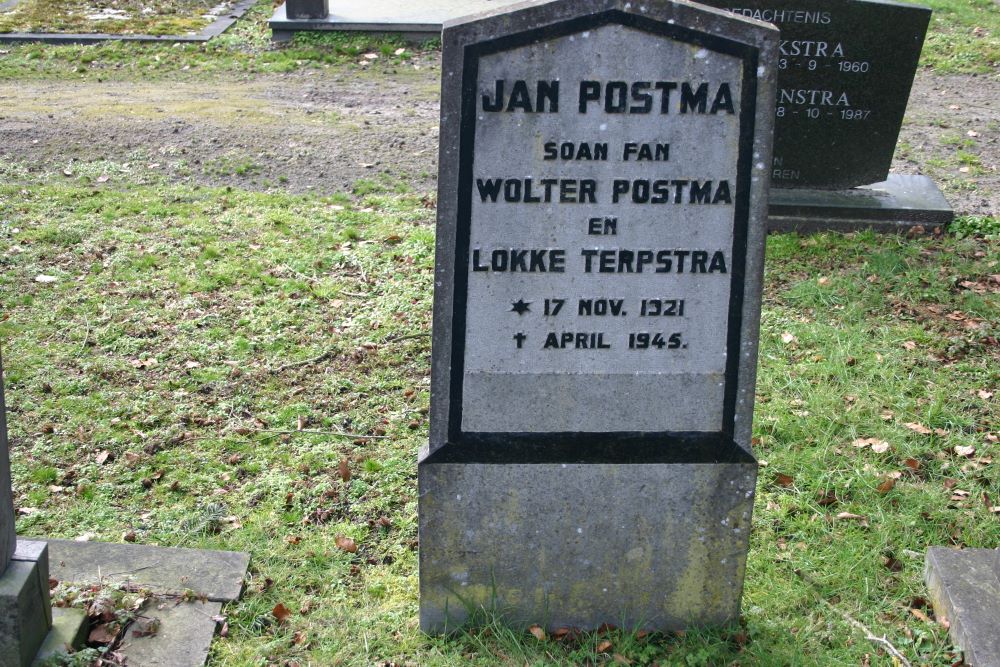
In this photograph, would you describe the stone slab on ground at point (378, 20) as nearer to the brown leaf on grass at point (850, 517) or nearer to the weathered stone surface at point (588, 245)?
the brown leaf on grass at point (850, 517)

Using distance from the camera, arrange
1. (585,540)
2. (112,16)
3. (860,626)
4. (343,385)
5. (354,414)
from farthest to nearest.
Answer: (112,16) < (343,385) < (354,414) < (860,626) < (585,540)

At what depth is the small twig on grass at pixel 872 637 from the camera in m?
3.47

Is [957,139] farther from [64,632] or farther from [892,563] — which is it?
[64,632]

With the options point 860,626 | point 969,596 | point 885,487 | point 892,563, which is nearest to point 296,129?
point 885,487

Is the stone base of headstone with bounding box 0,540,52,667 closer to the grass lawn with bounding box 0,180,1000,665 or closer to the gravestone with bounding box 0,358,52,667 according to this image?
the gravestone with bounding box 0,358,52,667

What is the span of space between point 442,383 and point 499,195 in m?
0.65

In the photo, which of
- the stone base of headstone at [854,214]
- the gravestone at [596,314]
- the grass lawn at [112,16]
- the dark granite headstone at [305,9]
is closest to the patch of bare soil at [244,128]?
the dark granite headstone at [305,9]

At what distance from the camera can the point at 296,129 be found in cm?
927

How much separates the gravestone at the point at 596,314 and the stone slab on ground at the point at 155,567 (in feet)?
2.52

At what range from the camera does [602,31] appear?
3.05 meters

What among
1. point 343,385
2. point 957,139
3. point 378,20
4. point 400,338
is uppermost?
point 378,20

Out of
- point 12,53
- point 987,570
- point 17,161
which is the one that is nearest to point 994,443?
point 987,570

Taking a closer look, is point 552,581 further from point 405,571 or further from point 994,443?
point 994,443

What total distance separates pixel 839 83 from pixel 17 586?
594cm
